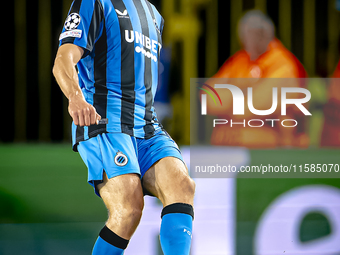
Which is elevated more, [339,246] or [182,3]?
[182,3]

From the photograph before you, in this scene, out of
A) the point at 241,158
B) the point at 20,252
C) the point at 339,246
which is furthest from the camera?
the point at 241,158

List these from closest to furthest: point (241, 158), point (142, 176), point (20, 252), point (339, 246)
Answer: point (142, 176), point (20, 252), point (339, 246), point (241, 158)

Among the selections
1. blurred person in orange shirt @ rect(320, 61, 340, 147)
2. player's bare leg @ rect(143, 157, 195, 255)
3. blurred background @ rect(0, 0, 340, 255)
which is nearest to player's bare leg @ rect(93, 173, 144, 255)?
player's bare leg @ rect(143, 157, 195, 255)

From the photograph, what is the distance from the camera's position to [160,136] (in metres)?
1.61

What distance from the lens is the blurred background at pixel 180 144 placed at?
8.70 feet

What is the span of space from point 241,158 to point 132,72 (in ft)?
4.80

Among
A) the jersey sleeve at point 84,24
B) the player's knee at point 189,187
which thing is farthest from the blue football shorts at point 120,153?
the jersey sleeve at point 84,24

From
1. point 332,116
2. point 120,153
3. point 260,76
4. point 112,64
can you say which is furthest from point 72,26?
point 332,116

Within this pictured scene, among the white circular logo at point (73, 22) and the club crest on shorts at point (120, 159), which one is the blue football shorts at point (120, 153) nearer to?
the club crest on shorts at point (120, 159)

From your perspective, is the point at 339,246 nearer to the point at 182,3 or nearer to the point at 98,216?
the point at 98,216

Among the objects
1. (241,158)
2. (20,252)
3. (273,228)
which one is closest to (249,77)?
(241,158)

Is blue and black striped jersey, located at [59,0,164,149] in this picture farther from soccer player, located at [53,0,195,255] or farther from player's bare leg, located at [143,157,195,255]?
player's bare leg, located at [143,157,195,255]

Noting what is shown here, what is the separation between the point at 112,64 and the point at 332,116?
81.0 inches

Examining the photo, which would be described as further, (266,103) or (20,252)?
(266,103)
